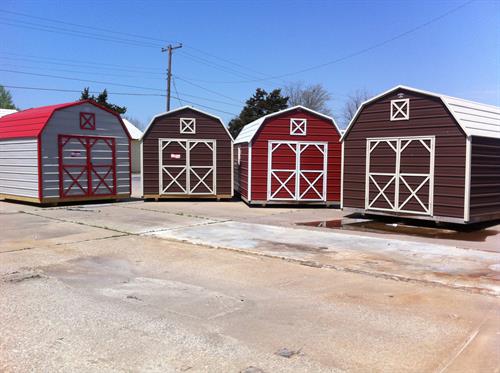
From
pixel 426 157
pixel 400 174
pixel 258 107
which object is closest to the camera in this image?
pixel 426 157

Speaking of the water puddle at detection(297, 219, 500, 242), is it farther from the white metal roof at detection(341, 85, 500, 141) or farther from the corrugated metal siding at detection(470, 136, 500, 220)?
the white metal roof at detection(341, 85, 500, 141)

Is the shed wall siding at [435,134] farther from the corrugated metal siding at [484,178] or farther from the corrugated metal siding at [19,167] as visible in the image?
the corrugated metal siding at [19,167]

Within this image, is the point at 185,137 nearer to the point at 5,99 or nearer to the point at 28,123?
the point at 28,123

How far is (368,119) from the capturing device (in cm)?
1277

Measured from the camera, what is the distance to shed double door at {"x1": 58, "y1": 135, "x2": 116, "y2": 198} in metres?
15.8

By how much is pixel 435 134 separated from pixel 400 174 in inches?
53.6

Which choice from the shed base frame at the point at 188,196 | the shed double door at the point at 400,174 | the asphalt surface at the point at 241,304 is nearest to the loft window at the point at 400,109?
the shed double door at the point at 400,174

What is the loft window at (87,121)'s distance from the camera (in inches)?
640

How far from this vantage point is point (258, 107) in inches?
2076

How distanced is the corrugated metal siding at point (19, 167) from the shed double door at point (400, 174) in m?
10.6

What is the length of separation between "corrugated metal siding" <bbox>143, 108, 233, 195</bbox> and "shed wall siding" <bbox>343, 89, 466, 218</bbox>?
6110 mm

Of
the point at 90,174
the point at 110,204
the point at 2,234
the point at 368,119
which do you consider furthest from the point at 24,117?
the point at 368,119

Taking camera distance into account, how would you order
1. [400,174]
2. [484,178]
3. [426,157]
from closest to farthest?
[484,178] → [426,157] → [400,174]

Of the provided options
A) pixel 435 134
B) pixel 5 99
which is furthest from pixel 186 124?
pixel 5 99
